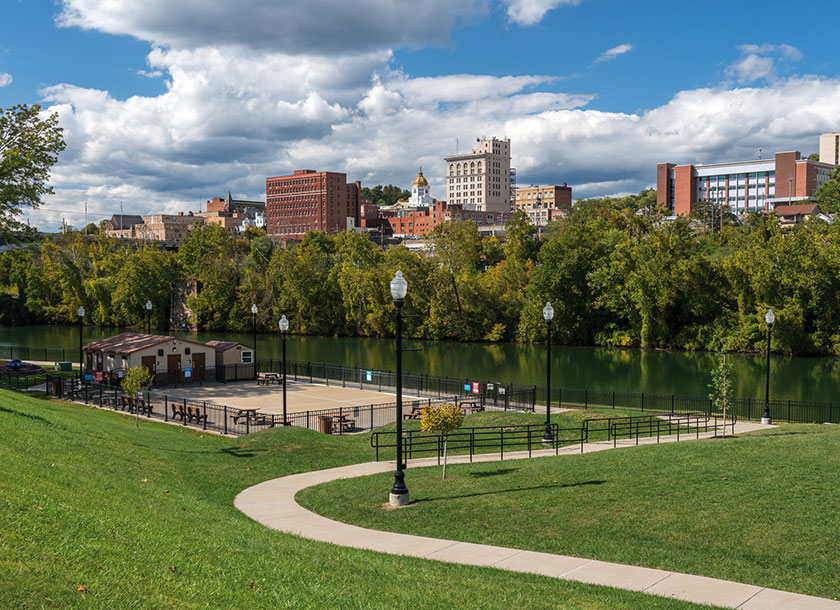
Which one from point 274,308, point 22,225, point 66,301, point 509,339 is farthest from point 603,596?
point 66,301

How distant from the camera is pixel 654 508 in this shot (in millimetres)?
13656

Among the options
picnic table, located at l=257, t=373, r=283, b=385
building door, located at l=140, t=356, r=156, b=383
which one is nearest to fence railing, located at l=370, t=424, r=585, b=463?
picnic table, located at l=257, t=373, r=283, b=385

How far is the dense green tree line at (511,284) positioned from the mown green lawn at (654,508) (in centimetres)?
5636

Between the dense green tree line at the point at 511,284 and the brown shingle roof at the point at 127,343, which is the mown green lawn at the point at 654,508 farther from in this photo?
the dense green tree line at the point at 511,284

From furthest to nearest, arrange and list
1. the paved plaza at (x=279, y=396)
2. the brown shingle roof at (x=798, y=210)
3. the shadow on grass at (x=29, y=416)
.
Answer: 1. the brown shingle roof at (x=798, y=210)
2. the paved plaza at (x=279, y=396)
3. the shadow on grass at (x=29, y=416)

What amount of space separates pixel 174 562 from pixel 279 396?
2969 centimetres

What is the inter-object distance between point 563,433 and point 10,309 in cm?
11004

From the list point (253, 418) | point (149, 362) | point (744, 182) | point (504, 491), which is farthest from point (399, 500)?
point (744, 182)

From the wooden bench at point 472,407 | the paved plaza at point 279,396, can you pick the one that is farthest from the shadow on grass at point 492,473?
the paved plaza at point 279,396

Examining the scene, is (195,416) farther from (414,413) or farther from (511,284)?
(511,284)

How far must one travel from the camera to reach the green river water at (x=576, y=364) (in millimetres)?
51156

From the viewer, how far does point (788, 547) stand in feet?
36.7

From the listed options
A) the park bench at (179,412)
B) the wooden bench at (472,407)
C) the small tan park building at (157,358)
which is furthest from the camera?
the small tan park building at (157,358)

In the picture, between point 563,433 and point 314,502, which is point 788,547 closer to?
point 314,502
